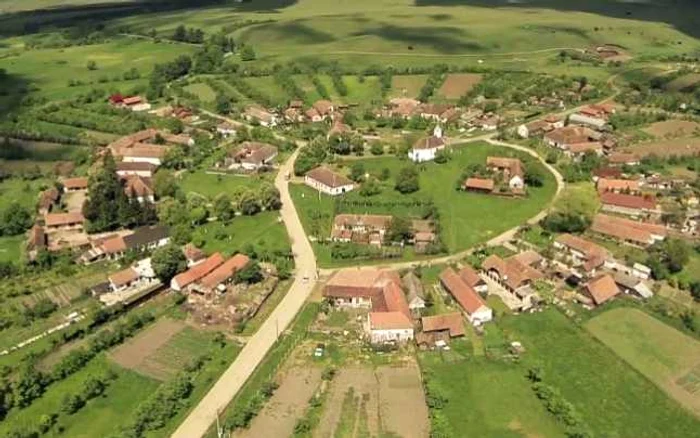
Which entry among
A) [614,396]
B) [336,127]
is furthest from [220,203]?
[614,396]

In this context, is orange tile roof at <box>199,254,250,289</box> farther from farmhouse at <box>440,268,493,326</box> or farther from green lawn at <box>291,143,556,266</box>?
farmhouse at <box>440,268,493,326</box>

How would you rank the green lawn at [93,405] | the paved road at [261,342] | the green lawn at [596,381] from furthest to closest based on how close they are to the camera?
the paved road at [261,342] < the green lawn at [93,405] < the green lawn at [596,381]

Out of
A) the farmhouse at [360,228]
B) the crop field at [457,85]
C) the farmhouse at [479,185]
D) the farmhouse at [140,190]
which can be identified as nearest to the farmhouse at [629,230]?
the farmhouse at [479,185]

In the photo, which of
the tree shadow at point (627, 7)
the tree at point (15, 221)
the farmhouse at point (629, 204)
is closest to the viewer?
the tree at point (15, 221)

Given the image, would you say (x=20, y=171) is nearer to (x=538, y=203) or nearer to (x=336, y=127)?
(x=336, y=127)

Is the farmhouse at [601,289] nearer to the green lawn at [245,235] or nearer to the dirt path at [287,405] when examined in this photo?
the dirt path at [287,405]

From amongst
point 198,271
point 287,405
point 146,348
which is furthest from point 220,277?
point 287,405
